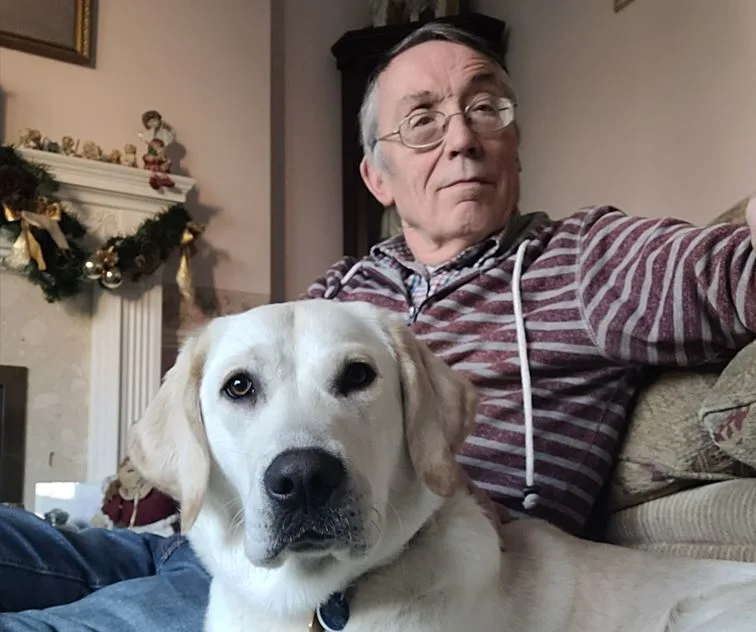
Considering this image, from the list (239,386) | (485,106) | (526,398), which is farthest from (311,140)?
(239,386)

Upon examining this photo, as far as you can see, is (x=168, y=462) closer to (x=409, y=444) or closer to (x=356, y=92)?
(x=409, y=444)

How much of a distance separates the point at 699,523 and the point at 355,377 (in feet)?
1.77

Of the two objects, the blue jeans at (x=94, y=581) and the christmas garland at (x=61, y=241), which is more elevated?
the christmas garland at (x=61, y=241)

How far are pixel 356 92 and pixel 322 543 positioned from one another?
322cm

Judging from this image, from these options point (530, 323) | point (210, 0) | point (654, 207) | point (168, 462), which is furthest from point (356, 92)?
point (168, 462)

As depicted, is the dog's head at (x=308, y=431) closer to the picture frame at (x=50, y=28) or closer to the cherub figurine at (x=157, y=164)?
the cherub figurine at (x=157, y=164)

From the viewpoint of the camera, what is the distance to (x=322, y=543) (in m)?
0.85

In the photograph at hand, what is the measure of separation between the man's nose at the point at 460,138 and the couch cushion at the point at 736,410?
625mm

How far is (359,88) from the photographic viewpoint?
3.83m

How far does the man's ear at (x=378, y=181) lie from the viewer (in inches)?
68.3

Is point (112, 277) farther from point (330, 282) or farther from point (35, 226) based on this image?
point (330, 282)

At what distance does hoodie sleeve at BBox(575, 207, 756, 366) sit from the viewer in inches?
41.7

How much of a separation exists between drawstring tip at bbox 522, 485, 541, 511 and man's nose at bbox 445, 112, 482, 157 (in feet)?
2.04

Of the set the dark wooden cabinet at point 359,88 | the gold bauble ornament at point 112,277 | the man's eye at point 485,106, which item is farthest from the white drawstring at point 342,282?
the dark wooden cabinet at point 359,88
